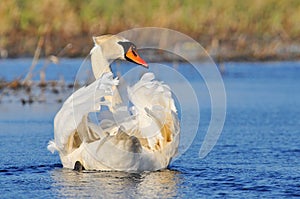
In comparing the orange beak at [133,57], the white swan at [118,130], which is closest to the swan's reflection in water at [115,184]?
the white swan at [118,130]

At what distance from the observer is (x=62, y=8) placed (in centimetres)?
2895

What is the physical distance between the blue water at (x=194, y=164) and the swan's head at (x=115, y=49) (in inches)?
50.6

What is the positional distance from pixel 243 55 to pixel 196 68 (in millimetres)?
4762

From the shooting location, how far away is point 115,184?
29.3 ft

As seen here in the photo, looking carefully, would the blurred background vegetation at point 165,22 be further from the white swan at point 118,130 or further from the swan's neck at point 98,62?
the white swan at point 118,130

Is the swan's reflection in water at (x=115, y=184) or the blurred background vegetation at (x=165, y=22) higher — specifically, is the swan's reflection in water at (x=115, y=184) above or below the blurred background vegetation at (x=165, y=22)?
below

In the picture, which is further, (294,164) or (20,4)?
→ (20,4)

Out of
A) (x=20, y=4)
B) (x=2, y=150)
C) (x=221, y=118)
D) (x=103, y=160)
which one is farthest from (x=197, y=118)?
(x=20, y=4)

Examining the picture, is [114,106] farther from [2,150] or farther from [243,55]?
[243,55]

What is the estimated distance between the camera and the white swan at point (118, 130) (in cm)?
914

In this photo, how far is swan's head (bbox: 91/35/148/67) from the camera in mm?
10477

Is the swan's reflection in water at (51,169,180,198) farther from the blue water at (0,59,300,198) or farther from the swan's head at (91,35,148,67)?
the swan's head at (91,35,148,67)

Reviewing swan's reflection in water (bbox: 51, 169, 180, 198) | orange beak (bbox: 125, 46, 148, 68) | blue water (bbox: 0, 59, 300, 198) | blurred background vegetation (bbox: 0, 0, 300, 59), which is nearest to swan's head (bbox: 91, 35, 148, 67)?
orange beak (bbox: 125, 46, 148, 68)

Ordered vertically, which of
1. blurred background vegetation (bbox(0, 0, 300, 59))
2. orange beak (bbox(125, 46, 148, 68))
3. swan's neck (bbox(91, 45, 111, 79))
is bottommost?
swan's neck (bbox(91, 45, 111, 79))
